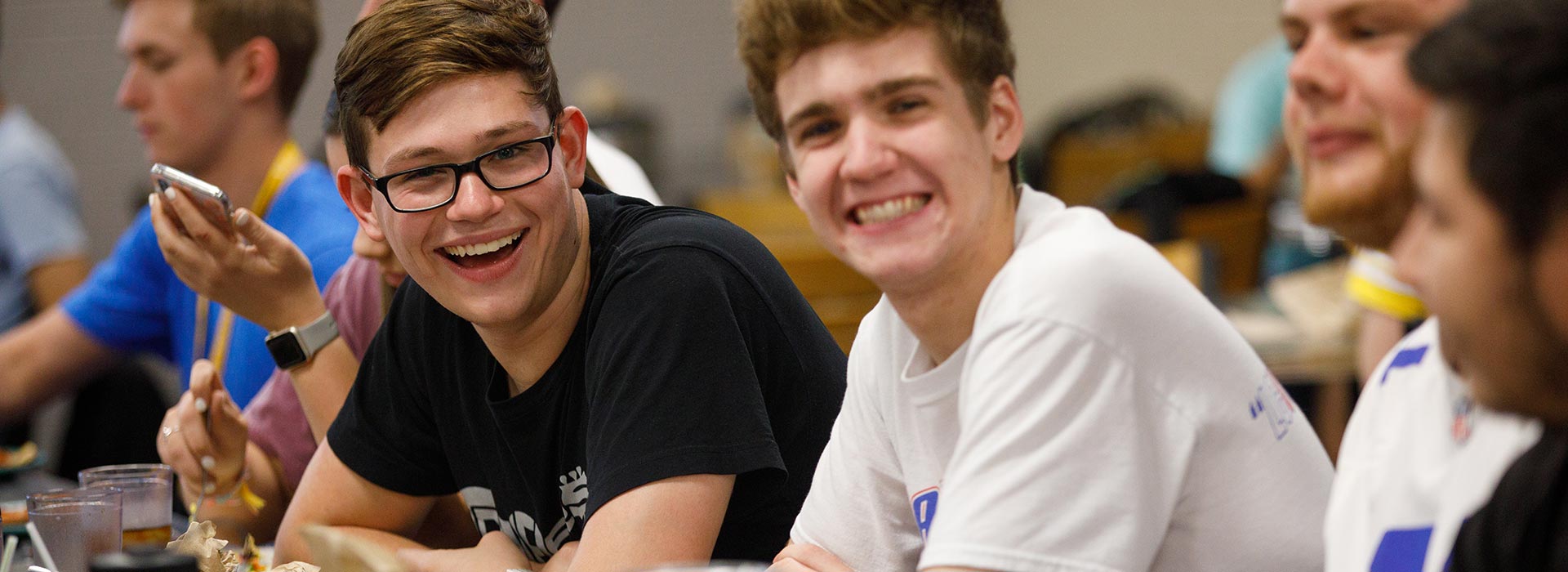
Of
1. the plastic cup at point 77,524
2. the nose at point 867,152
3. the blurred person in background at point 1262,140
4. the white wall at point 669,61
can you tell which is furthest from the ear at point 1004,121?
the white wall at point 669,61

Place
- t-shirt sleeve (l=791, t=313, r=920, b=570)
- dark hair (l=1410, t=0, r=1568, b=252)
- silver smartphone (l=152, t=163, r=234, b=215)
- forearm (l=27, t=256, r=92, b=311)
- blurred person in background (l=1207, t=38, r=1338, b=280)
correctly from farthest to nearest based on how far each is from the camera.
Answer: blurred person in background (l=1207, t=38, r=1338, b=280)
forearm (l=27, t=256, r=92, b=311)
silver smartphone (l=152, t=163, r=234, b=215)
t-shirt sleeve (l=791, t=313, r=920, b=570)
dark hair (l=1410, t=0, r=1568, b=252)

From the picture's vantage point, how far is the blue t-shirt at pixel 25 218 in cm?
440

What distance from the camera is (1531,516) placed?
Answer: 0.91m

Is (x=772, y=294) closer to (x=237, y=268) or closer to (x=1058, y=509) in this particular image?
(x=1058, y=509)

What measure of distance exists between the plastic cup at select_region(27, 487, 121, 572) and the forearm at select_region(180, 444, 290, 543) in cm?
41

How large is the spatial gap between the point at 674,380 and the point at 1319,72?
747 millimetres

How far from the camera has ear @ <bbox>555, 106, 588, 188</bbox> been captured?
1766 millimetres

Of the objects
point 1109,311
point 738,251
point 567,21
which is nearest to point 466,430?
point 738,251

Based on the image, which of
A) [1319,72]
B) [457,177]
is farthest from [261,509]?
[1319,72]

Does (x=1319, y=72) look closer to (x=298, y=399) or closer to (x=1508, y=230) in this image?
(x=1508, y=230)

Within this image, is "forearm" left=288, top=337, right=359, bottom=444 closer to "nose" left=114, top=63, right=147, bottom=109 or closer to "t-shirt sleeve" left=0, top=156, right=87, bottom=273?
"nose" left=114, top=63, right=147, bottom=109

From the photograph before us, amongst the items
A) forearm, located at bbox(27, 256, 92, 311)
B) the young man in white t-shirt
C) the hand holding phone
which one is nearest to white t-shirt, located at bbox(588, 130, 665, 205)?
the hand holding phone

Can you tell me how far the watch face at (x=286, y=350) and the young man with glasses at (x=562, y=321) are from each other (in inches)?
13.8

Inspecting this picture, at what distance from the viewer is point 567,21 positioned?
25.0ft
